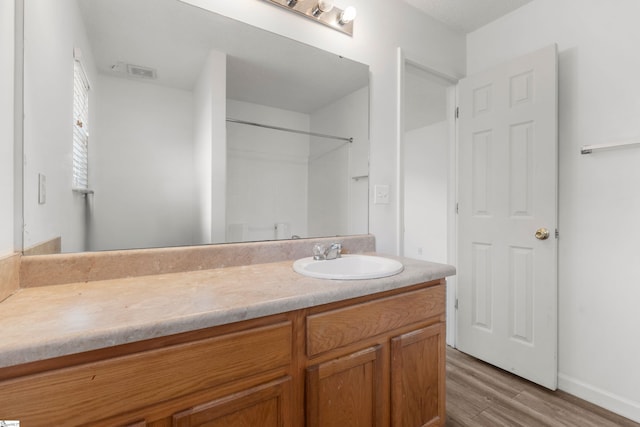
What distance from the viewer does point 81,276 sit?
1.02 meters

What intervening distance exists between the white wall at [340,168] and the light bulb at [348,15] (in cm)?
Result: 36

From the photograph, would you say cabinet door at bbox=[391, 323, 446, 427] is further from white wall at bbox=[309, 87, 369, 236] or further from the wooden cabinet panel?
white wall at bbox=[309, 87, 369, 236]

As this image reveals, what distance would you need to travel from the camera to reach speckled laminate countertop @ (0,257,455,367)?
594 mm

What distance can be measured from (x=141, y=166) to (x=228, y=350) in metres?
0.82

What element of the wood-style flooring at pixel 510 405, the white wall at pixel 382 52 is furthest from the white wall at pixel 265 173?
the wood-style flooring at pixel 510 405

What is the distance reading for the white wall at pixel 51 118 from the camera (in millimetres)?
928

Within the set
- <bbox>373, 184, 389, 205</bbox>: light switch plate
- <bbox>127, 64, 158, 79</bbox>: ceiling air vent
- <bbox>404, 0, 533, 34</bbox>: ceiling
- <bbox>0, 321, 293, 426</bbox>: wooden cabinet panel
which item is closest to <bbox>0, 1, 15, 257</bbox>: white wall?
<bbox>127, 64, 158, 79</bbox>: ceiling air vent

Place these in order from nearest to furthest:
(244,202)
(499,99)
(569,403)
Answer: (244,202) < (569,403) < (499,99)

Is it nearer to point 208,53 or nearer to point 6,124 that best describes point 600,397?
point 208,53

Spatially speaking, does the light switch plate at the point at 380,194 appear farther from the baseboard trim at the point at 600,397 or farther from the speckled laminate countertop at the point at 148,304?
the baseboard trim at the point at 600,397

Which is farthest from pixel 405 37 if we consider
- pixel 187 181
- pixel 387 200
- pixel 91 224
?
pixel 91 224

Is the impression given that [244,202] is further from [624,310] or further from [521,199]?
[624,310]

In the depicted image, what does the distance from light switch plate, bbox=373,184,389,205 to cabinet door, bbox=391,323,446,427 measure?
78cm

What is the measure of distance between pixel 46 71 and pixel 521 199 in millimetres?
2451
